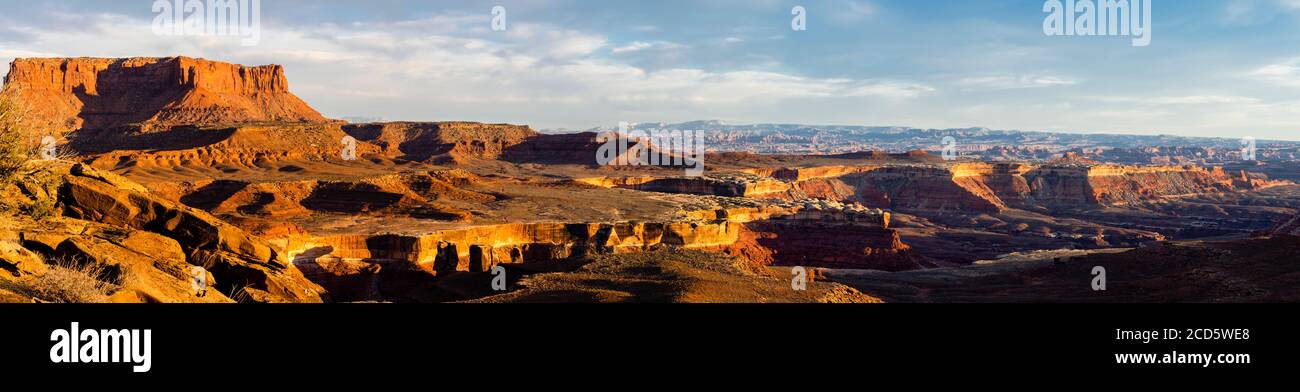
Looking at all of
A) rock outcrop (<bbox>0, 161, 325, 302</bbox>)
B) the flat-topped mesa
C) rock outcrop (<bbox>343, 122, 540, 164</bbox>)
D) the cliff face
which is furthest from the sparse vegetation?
the flat-topped mesa

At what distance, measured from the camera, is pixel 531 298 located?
21375 millimetres

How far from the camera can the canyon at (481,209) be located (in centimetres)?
2122

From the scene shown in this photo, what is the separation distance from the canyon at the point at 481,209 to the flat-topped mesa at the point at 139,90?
37cm

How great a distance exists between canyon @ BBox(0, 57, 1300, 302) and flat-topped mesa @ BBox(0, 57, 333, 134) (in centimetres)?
37

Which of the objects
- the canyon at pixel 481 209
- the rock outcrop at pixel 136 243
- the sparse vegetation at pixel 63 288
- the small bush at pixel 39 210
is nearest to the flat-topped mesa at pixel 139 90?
the canyon at pixel 481 209

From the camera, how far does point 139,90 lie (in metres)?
140

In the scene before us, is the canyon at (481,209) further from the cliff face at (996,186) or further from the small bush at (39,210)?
the cliff face at (996,186)

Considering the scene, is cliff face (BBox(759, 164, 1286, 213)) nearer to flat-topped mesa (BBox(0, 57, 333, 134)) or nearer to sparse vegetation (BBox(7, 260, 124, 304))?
flat-topped mesa (BBox(0, 57, 333, 134))

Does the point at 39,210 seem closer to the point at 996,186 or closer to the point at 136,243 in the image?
the point at 136,243

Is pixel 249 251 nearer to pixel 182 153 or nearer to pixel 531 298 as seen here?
pixel 531 298

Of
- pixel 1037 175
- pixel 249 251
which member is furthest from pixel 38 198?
pixel 1037 175

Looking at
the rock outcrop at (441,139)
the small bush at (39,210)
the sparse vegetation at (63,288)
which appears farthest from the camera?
the rock outcrop at (441,139)

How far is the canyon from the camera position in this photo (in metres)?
21.2
